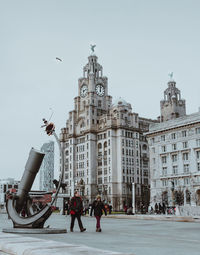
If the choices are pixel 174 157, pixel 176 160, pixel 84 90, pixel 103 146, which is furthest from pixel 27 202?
pixel 84 90

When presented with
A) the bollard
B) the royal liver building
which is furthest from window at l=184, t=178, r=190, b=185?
the bollard

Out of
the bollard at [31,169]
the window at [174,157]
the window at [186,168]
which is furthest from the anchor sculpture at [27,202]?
the window at [174,157]

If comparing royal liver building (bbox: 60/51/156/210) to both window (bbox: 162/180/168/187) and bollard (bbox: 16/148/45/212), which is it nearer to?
window (bbox: 162/180/168/187)

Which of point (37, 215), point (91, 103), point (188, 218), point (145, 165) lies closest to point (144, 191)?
point (145, 165)

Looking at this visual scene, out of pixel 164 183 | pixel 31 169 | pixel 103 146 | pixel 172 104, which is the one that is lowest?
pixel 31 169

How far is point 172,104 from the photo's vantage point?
110m

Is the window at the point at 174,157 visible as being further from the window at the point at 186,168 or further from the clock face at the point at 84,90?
the clock face at the point at 84,90

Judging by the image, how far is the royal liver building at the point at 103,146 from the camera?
318 feet

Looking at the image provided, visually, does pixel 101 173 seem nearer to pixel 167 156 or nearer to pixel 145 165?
pixel 145 165

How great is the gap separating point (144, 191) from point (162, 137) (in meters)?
33.2

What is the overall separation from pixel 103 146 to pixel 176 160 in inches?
1350

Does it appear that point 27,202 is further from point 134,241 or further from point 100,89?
point 100,89

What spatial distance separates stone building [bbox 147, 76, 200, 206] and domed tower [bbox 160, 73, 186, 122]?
121ft

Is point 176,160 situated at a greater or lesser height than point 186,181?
greater
